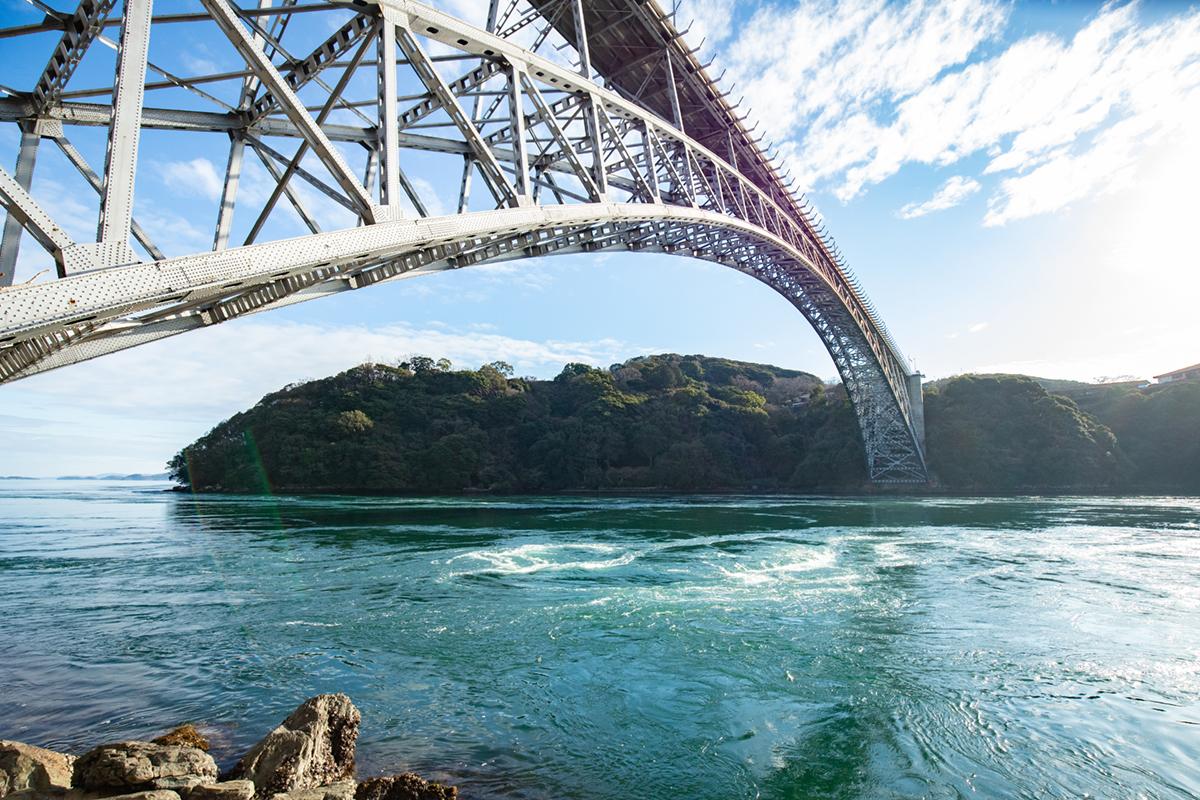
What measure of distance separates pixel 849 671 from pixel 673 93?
12.7 meters

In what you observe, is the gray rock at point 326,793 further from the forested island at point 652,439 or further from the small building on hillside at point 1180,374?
the small building on hillside at point 1180,374

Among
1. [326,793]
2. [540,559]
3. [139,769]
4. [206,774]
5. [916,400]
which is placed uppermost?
[916,400]

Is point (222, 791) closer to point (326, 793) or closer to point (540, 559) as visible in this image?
point (326, 793)

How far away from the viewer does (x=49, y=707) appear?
4.87m

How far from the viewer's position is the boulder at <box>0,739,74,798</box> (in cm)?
307

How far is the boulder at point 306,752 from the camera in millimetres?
3375

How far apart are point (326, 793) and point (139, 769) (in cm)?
96

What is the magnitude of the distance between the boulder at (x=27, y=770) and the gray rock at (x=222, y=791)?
0.80 metres

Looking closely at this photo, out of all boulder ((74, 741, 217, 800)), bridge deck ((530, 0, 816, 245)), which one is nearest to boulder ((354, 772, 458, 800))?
boulder ((74, 741, 217, 800))

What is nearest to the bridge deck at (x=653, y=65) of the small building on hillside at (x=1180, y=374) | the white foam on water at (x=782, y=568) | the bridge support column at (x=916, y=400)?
the white foam on water at (x=782, y=568)

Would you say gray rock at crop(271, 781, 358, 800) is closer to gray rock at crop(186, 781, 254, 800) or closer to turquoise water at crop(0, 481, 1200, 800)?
gray rock at crop(186, 781, 254, 800)

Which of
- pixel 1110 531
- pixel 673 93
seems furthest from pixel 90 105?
pixel 1110 531

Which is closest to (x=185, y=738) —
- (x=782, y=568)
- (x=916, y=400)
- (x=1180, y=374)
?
(x=782, y=568)

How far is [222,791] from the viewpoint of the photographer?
3.03 metres
